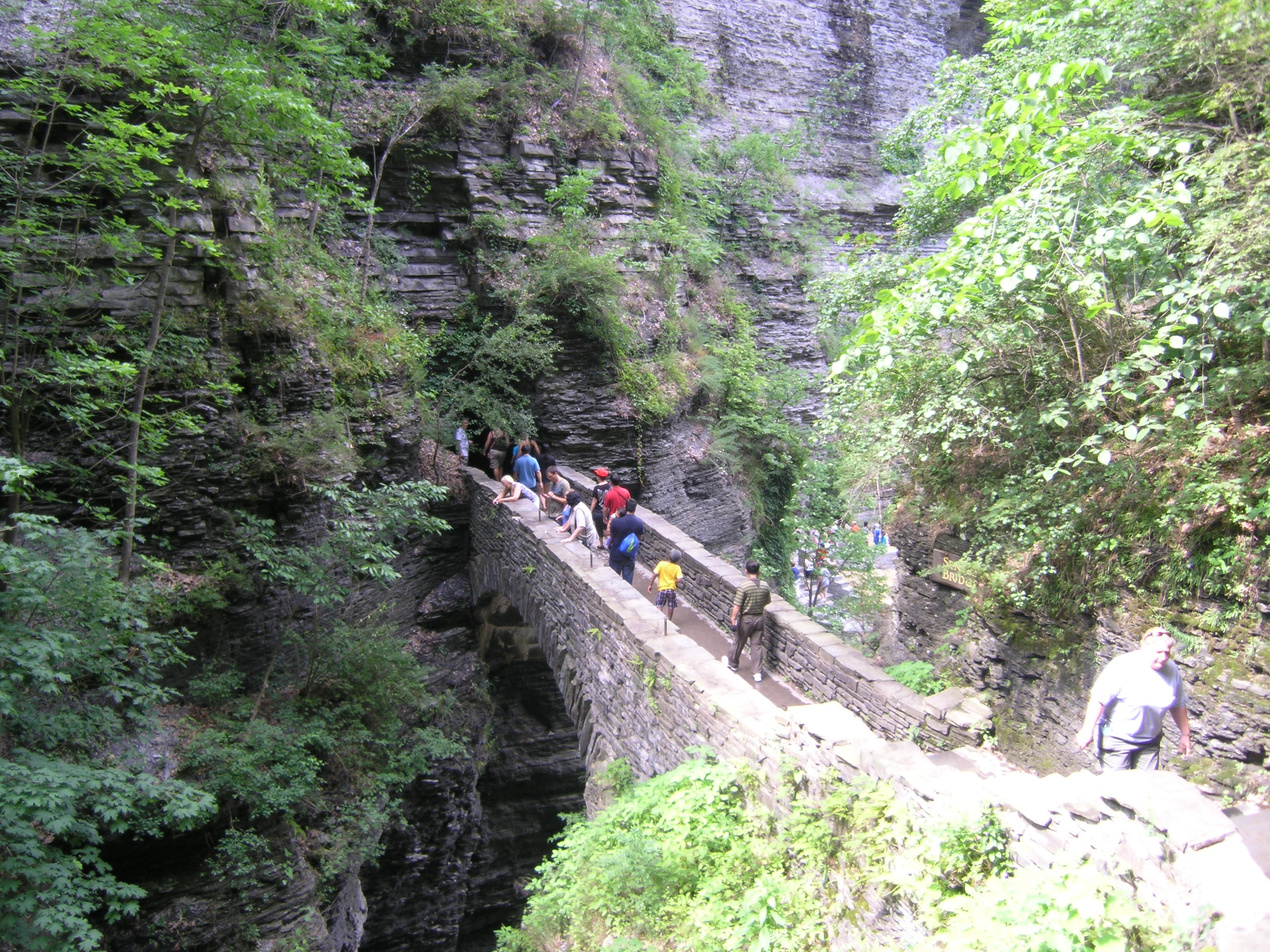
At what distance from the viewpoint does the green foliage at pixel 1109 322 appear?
5.38 m

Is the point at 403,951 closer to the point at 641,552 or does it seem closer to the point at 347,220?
the point at 641,552

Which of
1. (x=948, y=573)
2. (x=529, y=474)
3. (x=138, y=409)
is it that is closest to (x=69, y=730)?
(x=138, y=409)

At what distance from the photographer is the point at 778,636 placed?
777cm

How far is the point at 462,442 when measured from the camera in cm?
1299

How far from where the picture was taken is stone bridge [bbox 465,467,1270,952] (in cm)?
297

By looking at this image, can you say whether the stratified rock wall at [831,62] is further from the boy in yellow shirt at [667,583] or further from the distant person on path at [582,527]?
the boy in yellow shirt at [667,583]

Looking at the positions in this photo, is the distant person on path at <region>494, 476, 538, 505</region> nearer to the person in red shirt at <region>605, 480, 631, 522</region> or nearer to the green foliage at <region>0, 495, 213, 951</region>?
the person in red shirt at <region>605, 480, 631, 522</region>

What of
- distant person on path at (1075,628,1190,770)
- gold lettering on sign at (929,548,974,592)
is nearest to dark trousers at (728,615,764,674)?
gold lettering on sign at (929,548,974,592)

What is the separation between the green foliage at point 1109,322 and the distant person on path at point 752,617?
2378mm

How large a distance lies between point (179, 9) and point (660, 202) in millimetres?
10104

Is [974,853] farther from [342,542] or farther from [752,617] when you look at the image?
[342,542]

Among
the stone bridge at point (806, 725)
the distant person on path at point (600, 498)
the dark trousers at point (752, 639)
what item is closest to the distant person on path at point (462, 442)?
the stone bridge at point (806, 725)

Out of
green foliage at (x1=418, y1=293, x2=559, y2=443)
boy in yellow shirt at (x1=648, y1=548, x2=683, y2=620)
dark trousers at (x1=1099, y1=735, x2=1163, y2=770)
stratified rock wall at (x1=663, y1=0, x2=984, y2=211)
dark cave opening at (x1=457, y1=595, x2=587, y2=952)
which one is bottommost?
dark cave opening at (x1=457, y1=595, x2=587, y2=952)

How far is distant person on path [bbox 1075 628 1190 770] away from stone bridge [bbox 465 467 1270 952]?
40 cm
